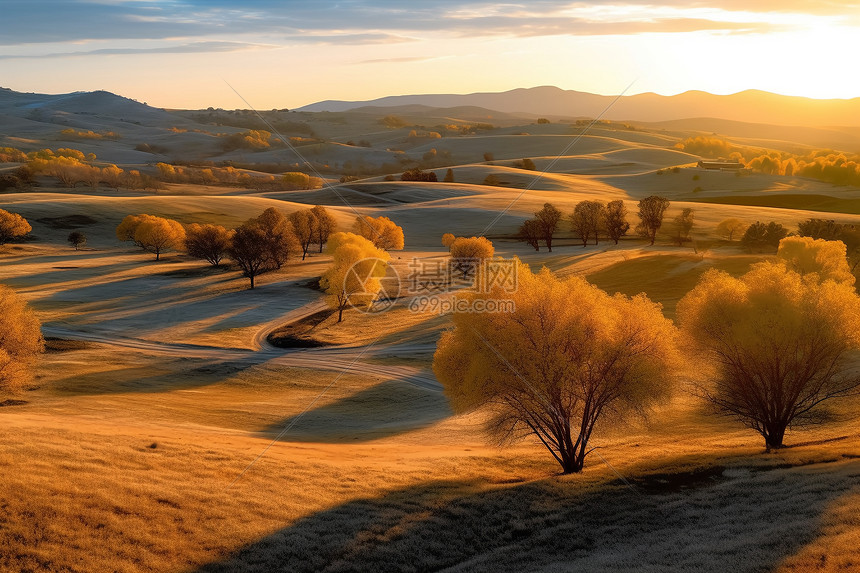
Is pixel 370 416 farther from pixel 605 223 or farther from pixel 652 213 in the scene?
pixel 652 213

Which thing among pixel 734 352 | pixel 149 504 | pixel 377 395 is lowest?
pixel 377 395

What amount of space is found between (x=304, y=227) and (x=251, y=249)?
23.8m

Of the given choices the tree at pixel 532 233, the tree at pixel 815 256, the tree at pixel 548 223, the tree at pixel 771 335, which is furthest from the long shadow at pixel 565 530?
the tree at pixel 532 233

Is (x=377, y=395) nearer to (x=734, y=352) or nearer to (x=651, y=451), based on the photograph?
(x=651, y=451)

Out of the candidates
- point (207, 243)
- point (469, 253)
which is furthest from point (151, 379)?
point (469, 253)

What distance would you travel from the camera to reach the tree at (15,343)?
41.2 metres

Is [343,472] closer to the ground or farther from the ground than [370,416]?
farther from the ground

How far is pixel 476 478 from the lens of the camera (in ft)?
102

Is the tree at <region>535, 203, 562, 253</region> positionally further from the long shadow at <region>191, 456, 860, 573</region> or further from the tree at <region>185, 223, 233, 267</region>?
the long shadow at <region>191, 456, 860, 573</region>

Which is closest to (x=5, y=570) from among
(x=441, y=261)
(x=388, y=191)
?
(x=441, y=261)

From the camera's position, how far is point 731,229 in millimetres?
112062

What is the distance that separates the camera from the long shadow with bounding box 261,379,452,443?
41684 mm

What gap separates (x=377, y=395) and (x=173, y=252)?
80315mm

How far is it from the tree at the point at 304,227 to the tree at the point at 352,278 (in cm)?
3201
